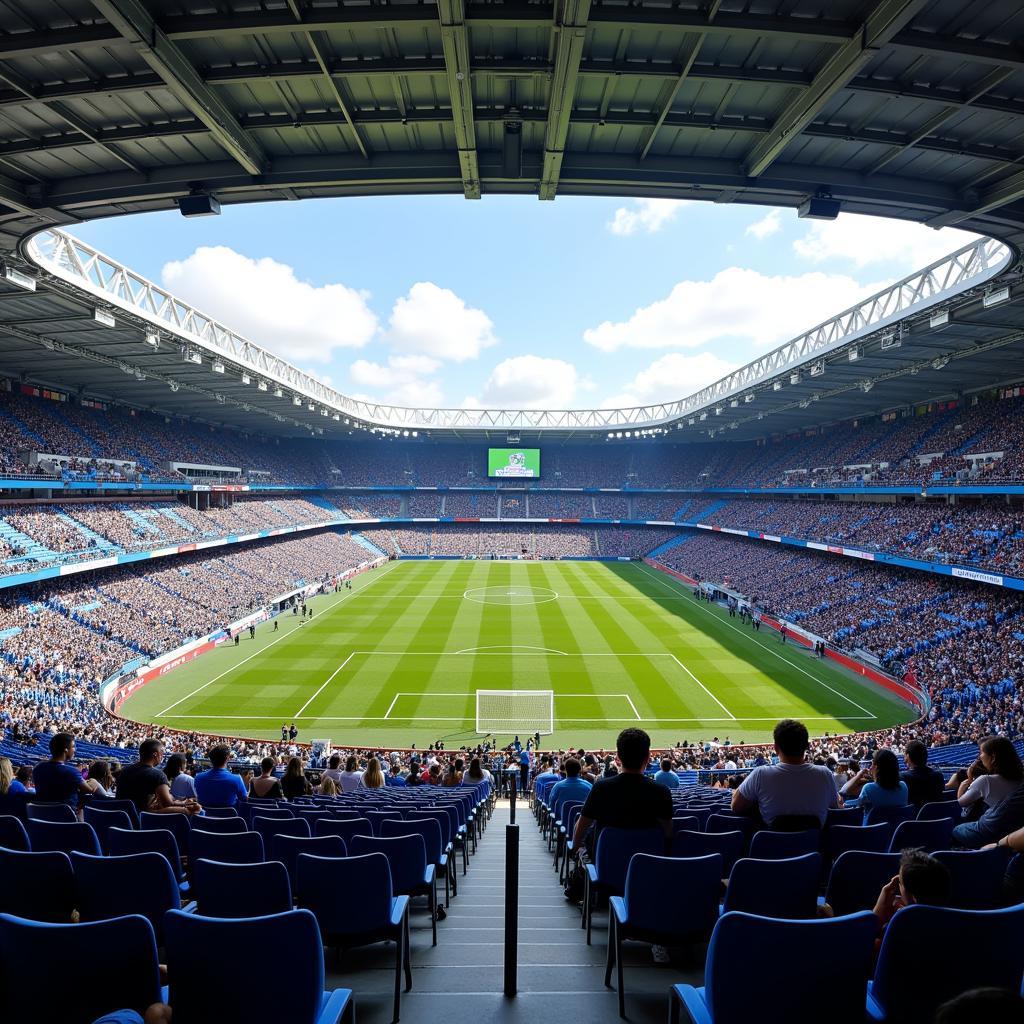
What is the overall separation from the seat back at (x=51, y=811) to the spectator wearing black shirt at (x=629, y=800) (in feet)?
16.8

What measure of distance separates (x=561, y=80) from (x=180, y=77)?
4.99m

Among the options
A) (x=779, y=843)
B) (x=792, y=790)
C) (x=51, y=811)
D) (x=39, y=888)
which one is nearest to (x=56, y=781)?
(x=51, y=811)

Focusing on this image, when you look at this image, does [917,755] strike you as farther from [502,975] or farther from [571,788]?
[502,975]

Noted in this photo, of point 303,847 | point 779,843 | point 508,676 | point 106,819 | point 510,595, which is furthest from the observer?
point 510,595

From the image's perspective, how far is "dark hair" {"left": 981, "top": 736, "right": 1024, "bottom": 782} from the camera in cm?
544

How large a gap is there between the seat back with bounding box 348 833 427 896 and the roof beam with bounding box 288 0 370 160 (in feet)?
28.8

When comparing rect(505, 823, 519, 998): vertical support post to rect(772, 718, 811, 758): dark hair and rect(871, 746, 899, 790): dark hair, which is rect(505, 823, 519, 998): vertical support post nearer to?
rect(772, 718, 811, 758): dark hair

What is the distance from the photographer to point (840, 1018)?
2.65 meters

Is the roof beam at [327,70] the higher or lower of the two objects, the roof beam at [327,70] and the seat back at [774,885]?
the higher

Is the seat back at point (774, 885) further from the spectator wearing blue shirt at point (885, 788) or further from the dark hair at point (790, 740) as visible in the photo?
the spectator wearing blue shirt at point (885, 788)

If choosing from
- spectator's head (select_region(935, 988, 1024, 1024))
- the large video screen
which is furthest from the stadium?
the large video screen

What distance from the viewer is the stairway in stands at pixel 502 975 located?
3.71m

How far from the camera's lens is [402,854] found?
503 centimetres

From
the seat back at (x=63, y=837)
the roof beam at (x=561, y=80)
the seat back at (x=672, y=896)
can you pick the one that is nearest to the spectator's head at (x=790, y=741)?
the seat back at (x=672, y=896)
